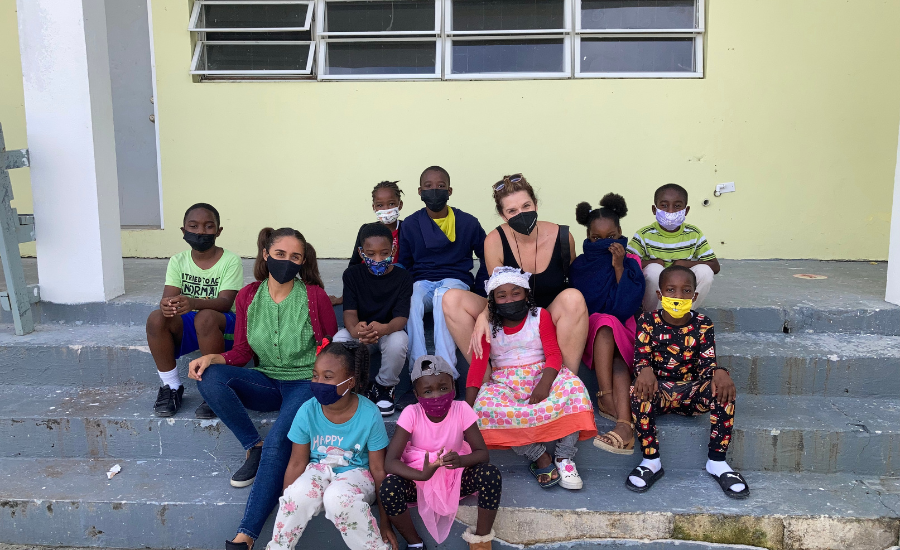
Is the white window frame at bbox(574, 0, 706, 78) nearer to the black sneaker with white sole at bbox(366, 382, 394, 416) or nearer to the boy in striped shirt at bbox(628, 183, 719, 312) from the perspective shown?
the boy in striped shirt at bbox(628, 183, 719, 312)

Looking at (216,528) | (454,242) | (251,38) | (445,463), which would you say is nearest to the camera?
(445,463)

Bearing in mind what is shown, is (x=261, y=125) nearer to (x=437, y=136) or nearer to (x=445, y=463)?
(x=437, y=136)

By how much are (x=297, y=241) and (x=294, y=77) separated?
9.31 ft

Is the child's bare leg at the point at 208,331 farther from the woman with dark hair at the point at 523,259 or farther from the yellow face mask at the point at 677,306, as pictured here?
the yellow face mask at the point at 677,306

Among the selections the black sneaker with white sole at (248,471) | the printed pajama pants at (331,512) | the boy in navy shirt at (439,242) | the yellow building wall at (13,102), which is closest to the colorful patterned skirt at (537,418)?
the printed pajama pants at (331,512)

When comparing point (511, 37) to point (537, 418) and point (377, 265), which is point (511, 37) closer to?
point (377, 265)

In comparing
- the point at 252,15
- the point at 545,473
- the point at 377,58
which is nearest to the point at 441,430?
the point at 545,473

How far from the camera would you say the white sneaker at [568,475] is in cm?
322

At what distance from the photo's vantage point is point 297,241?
11.7ft

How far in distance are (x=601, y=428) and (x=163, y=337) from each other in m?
2.22

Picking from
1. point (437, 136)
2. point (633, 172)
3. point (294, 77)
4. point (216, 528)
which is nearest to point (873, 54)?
point (633, 172)

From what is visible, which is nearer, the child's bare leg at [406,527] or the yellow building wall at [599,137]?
the child's bare leg at [406,527]

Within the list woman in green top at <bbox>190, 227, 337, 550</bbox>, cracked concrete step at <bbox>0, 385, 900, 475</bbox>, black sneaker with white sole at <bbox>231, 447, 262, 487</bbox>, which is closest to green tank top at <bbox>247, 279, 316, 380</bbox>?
woman in green top at <bbox>190, 227, 337, 550</bbox>

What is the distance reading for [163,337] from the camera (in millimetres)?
3645
